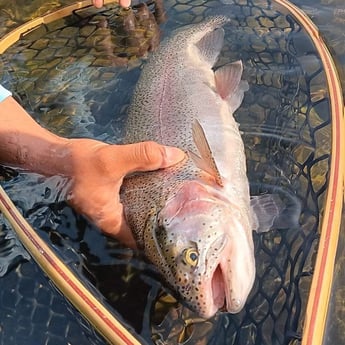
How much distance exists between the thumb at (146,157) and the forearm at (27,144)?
375 millimetres

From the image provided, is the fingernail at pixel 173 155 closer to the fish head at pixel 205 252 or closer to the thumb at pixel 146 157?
the thumb at pixel 146 157

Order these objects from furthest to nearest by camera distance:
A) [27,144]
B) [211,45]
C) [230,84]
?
[211,45], [230,84], [27,144]

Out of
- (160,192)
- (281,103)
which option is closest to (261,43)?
(281,103)

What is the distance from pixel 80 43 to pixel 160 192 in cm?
171

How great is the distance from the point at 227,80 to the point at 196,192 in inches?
37.8

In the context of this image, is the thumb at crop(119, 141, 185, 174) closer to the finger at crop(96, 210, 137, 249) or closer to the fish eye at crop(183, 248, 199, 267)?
the finger at crop(96, 210, 137, 249)

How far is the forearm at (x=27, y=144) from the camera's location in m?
2.74

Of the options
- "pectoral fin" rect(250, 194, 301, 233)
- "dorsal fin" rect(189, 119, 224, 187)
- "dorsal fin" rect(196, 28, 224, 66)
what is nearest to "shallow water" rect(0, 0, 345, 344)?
"pectoral fin" rect(250, 194, 301, 233)

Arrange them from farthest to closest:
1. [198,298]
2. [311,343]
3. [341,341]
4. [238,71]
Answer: [238,71]
[341,341]
[198,298]
[311,343]

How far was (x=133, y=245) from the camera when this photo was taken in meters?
2.56

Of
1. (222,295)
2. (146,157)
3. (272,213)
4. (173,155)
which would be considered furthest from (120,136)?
(222,295)

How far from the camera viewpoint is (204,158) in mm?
2445

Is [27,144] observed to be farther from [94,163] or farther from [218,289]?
[218,289]

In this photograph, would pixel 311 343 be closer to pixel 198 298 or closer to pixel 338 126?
pixel 198 298
